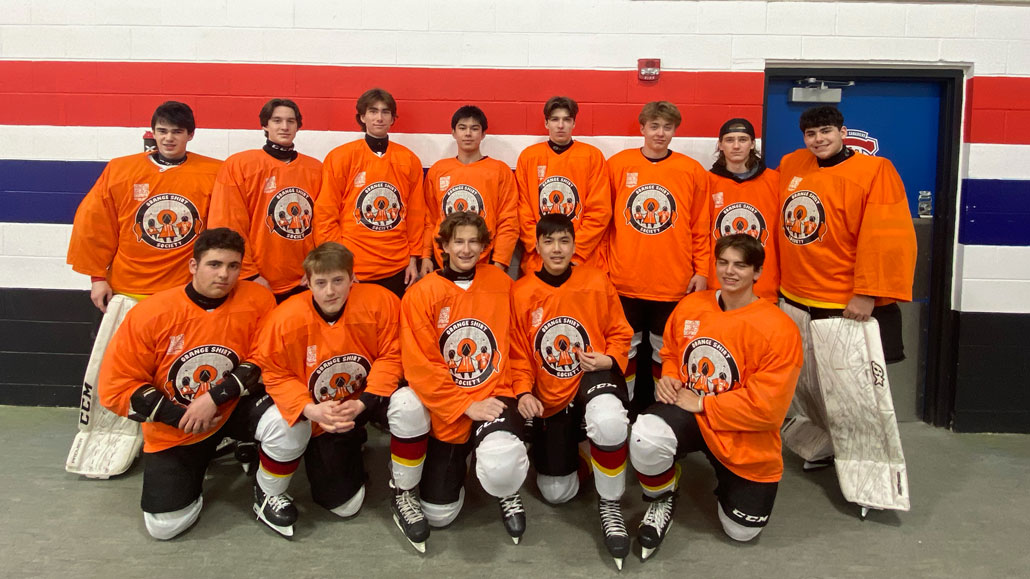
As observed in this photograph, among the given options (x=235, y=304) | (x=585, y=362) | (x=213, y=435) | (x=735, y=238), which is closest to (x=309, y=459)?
(x=213, y=435)

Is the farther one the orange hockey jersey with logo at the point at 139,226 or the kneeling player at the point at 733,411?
the orange hockey jersey with logo at the point at 139,226

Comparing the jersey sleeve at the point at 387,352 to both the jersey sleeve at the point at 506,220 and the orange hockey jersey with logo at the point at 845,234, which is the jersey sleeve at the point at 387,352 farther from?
the orange hockey jersey with logo at the point at 845,234

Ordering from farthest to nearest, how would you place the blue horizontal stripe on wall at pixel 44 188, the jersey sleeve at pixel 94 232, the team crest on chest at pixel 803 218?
the blue horizontal stripe on wall at pixel 44 188
the jersey sleeve at pixel 94 232
the team crest on chest at pixel 803 218

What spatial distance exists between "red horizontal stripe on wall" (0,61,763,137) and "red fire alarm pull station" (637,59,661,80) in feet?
0.12

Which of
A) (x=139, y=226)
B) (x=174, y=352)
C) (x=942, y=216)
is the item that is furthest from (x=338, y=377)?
(x=942, y=216)

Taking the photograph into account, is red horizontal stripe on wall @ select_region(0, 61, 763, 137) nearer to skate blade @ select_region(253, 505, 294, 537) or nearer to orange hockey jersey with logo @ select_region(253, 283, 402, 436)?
orange hockey jersey with logo @ select_region(253, 283, 402, 436)

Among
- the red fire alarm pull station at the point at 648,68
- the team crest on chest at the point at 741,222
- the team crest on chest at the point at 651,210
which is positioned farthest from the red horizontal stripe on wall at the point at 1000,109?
the team crest on chest at the point at 651,210

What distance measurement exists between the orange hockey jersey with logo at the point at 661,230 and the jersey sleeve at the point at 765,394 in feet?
2.11

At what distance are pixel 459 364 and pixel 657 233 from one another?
3.60 feet

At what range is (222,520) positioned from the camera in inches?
93.8

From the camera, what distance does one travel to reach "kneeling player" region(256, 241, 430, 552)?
2264 mm

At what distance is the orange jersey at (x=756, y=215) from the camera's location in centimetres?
284

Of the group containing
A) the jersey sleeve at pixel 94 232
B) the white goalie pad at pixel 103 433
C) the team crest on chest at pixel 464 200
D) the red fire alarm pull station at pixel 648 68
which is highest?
the red fire alarm pull station at pixel 648 68

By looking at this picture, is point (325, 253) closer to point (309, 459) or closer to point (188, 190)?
point (309, 459)
